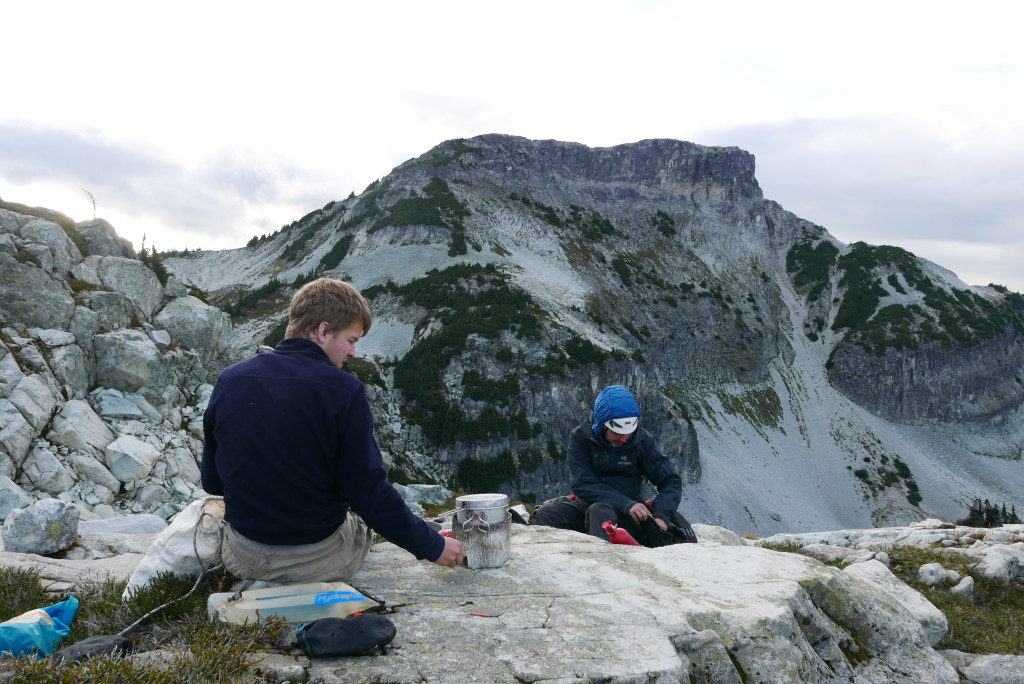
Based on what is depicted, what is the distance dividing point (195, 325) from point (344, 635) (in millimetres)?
20440

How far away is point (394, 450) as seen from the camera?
139ft

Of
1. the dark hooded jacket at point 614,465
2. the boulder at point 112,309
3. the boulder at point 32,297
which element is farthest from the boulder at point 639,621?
the boulder at point 112,309

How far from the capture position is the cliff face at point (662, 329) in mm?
49469

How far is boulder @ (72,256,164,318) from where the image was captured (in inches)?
734

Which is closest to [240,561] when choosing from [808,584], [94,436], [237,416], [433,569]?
[237,416]

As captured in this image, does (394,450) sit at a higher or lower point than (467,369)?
lower

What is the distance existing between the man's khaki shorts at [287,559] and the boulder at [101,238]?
20964mm

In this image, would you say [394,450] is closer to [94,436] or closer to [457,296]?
[457,296]

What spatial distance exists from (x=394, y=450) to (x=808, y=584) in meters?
39.2

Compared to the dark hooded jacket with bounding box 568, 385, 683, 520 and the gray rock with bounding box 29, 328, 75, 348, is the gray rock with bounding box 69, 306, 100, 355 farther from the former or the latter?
the dark hooded jacket with bounding box 568, 385, 683, 520

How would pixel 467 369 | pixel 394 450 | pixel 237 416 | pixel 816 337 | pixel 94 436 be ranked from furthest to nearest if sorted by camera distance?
pixel 816 337, pixel 467 369, pixel 394 450, pixel 94 436, pixel 237 416

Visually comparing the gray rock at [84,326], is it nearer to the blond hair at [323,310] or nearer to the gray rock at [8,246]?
the gray rock at [8,246]

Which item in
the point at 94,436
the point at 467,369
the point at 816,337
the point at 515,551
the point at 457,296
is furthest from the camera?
the point at 816,337

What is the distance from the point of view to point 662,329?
78.6m
